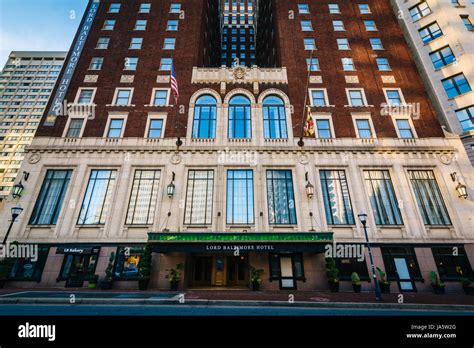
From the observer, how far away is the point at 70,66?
917 inches

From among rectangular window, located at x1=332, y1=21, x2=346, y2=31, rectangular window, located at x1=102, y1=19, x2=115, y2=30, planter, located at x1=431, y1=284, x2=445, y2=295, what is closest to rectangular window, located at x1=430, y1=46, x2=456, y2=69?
rectangular window, located at x1=332, y1=21, x2=346, y2=31

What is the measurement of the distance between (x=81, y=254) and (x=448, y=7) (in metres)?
44.8

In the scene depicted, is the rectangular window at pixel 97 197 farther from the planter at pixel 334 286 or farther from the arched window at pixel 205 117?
the planter at pixel 334 286

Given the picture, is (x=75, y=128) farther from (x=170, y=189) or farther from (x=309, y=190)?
(x=309, y=190)

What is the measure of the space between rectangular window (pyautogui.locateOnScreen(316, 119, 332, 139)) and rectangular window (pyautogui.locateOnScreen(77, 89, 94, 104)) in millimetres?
22745

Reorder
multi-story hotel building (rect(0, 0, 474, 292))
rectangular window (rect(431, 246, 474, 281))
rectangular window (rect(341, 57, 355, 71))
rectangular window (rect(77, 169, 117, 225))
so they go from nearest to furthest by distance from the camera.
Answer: rectangular window (rect(431, 246, 474, 281)), multi-story hotel building (rect(0, 0, 474, 292)), rectangular window (rect(77, 169, 117, 225)), rectangular window (rect(341, 57, 355, 71))

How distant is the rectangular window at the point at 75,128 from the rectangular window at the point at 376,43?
32.6 metres

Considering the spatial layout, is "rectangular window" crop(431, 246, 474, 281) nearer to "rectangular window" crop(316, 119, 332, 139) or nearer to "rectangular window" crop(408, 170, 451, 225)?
"rectangular window" crop(408, 170, 451, 225)

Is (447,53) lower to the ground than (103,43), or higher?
lower

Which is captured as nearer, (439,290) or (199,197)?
(439,290)

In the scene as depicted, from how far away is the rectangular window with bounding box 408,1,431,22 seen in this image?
26.6 metres

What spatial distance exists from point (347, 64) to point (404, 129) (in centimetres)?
935

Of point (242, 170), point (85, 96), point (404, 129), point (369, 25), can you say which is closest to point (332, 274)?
point (242, 170)

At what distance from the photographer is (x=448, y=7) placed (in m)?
25.4
